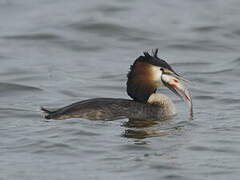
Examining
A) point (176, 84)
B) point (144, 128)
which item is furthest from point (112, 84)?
point (144, 128)

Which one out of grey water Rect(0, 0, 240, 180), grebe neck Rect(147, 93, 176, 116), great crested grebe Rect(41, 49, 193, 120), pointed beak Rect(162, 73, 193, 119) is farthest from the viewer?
grebe neck Rect(147, 93, 176, 116)

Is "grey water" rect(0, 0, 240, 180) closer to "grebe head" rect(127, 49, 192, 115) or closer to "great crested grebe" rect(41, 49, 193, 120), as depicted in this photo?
"great crested grebe" rect(41, 49, 193, 120)

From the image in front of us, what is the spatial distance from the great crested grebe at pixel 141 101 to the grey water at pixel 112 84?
0.41 feet

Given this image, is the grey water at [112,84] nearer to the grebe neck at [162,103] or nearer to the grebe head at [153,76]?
the grebe neck at [162,103]

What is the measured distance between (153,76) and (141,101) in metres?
0.38

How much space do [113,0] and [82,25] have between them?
299cm

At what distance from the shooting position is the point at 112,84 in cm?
1591

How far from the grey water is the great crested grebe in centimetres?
12

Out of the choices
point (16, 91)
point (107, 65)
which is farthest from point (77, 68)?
point (16, 91)

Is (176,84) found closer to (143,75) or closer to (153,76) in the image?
(153,76)

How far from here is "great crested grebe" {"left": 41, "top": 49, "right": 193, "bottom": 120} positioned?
39.6 ft

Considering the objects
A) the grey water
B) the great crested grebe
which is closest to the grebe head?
the great crested grebe

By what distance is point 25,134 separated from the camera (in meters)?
11.5

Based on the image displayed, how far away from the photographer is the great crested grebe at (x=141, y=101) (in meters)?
12.1
